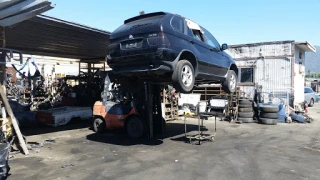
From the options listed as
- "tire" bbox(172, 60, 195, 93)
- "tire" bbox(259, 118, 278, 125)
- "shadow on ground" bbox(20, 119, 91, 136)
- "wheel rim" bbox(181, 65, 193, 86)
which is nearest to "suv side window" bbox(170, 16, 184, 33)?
"tire" bbox(172, 60, 195, 93)

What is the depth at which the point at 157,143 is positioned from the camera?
28.8ft

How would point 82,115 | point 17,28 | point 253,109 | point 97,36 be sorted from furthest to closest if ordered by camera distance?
1. point 253,109
2. point 82,115
3. point 97,36
4. point 17,28

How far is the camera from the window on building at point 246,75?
Answer: 728 inches

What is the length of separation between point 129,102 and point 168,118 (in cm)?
466

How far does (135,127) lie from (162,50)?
4079mm

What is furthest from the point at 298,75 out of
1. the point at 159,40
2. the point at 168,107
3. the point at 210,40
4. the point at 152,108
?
the point at 159,40

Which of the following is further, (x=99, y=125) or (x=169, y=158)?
(x=99, y=125)

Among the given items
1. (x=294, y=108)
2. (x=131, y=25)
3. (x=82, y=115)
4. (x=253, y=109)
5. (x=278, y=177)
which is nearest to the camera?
(x=278, y=177)

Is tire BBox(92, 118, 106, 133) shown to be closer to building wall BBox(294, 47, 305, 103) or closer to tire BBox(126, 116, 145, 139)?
tire BBox(126, 116, 145, 139)

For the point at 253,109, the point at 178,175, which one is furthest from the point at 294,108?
the point at 178,175

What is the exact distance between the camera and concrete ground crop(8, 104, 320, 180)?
5.68 m

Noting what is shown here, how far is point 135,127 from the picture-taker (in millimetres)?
9750

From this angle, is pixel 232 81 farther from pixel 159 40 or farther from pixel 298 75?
pixel 298 75

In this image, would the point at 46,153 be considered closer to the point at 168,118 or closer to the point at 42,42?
the point at 42,42
